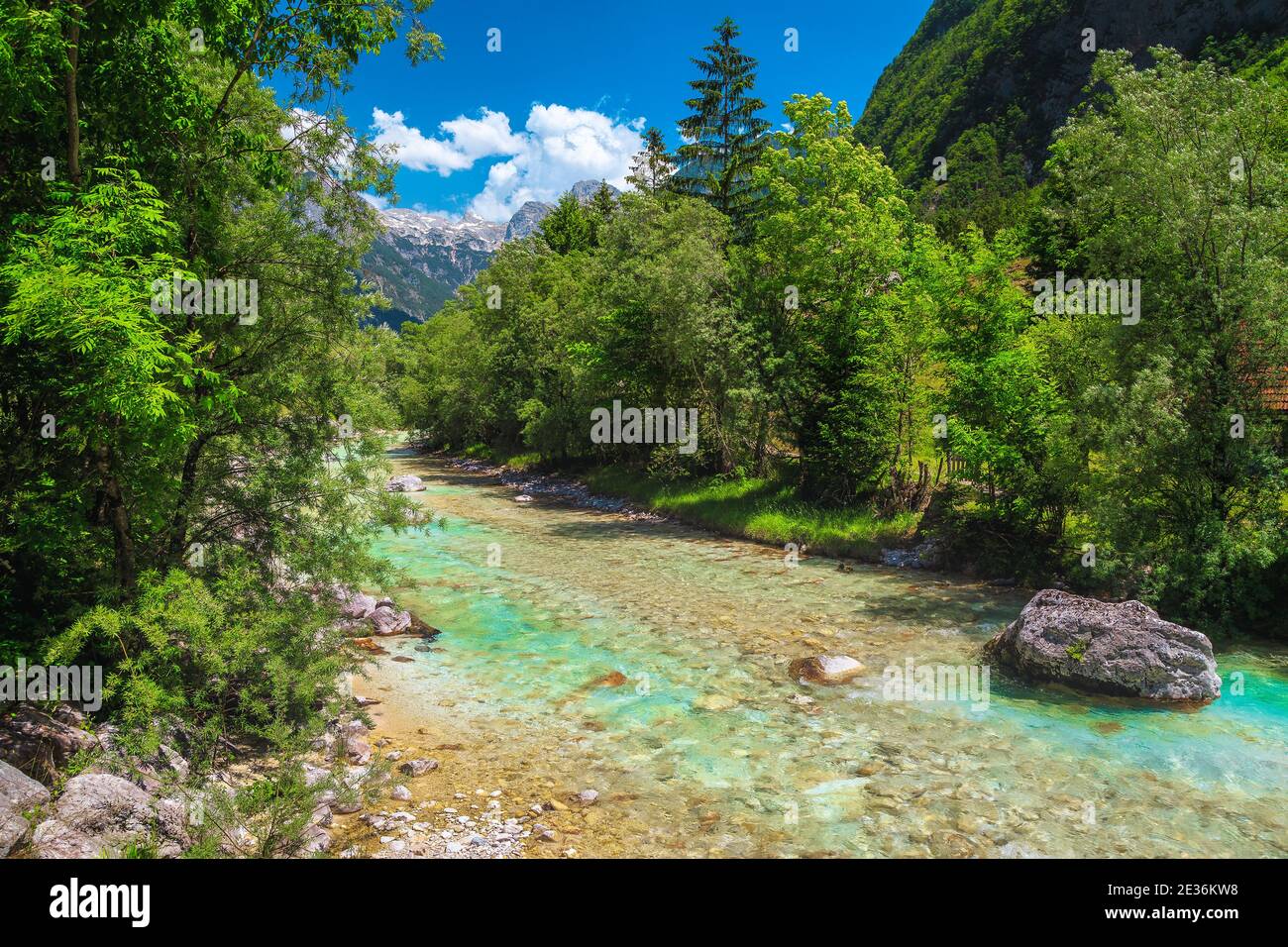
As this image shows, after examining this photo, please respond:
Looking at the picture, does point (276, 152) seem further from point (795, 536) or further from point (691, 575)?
point (795, 536)

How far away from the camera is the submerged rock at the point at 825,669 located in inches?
527

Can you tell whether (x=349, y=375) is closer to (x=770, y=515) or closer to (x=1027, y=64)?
(x=770, y=515)

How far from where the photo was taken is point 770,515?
2864 cm

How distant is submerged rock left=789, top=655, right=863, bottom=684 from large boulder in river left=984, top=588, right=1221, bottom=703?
2991mm

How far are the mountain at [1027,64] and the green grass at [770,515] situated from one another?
4312 inches

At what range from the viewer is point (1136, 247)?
1598 centimetres

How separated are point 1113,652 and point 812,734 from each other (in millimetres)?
5978

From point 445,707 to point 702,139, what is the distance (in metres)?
48.5

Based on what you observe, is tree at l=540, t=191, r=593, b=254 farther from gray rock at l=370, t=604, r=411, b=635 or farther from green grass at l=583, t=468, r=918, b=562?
gray rock at l=370, t=604, r=411, b=635

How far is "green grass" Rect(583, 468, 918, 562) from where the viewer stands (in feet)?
82.1

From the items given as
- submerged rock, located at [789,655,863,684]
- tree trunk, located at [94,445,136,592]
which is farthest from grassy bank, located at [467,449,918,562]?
tree trunk, located at [94,445,136,592]

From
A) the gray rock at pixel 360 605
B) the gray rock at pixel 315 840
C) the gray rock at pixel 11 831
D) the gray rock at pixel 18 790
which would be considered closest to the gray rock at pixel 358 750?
the gray rock at pixel 315 840
